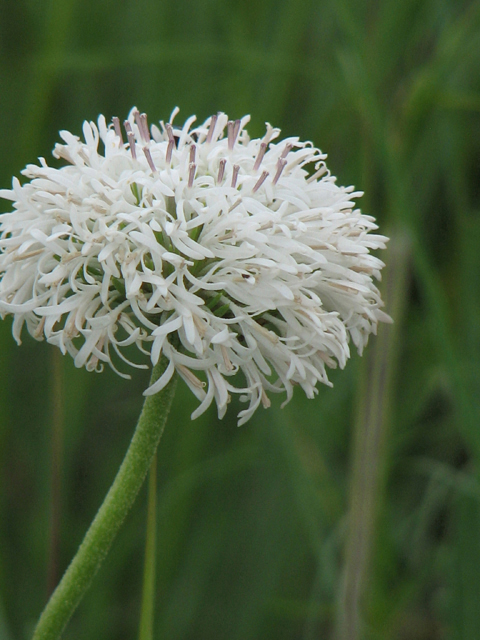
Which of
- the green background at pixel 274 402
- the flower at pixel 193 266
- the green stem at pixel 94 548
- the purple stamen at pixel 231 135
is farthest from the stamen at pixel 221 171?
the green background at pixel 274 402

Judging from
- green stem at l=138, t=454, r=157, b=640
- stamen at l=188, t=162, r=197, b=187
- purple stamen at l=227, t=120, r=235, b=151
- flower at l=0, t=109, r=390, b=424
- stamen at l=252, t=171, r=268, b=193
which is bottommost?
green stem at l=138, t=454, r=157, b=640

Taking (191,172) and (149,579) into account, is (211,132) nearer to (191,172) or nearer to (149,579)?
(191,172)

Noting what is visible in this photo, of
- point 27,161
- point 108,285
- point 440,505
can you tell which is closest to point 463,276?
point 440,505

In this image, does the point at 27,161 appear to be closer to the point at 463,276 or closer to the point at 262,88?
the point at 262,88

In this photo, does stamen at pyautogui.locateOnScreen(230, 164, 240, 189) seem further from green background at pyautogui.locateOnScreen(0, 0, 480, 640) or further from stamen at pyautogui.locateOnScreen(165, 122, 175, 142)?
green background at pyautogui.locateOnScreen(0, 0, 480, 640)

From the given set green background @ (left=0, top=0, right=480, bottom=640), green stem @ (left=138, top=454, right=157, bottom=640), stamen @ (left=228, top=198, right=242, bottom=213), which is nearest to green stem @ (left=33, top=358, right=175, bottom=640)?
green stem @ (left=138, top=454, right=157, bottom=640)

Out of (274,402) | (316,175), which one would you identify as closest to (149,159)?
(316,175)
